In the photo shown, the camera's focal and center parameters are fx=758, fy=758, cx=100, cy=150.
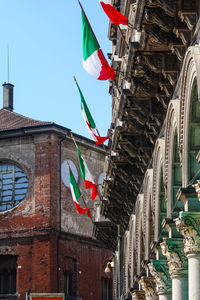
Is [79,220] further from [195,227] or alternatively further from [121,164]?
[195,227]

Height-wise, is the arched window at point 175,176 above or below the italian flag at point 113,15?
below

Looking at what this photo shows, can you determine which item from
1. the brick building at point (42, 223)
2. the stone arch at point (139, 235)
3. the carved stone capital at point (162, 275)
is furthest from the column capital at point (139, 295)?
the brick building at point (42, 223)

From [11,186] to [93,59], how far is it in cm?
3393

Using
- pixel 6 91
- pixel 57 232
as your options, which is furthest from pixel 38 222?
pixel 6 91

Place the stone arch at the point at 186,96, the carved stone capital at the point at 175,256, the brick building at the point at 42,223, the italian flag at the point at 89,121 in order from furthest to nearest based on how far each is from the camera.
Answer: the brick building at the point at 42,223 → the italian flag at the point at 89,121 → the carved stone capital at the point at 175,256 → the stone arch at the point at 186,96

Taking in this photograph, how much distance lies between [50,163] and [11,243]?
19.5 ft

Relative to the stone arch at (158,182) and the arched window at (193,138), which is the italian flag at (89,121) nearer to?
the stone arch at (158,182)

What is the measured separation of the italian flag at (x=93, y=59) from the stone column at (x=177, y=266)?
15.7 ft

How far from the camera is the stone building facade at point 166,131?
14.3 metres

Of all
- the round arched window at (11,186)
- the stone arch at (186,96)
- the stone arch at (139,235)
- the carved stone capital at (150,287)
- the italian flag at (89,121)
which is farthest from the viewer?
the round arched window at (11,186)

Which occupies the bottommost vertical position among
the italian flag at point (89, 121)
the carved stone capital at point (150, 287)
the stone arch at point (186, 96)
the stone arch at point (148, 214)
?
the carved stone capital at point (150, 287)

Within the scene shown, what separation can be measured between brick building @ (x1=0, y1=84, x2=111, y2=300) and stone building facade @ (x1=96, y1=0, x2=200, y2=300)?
2511 centimetres

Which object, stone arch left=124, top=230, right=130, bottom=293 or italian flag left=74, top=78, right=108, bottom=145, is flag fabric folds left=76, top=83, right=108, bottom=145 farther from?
stone arch left=124, top=230, right=130, bottom=293

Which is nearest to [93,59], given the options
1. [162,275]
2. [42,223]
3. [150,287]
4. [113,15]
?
[113,15]
